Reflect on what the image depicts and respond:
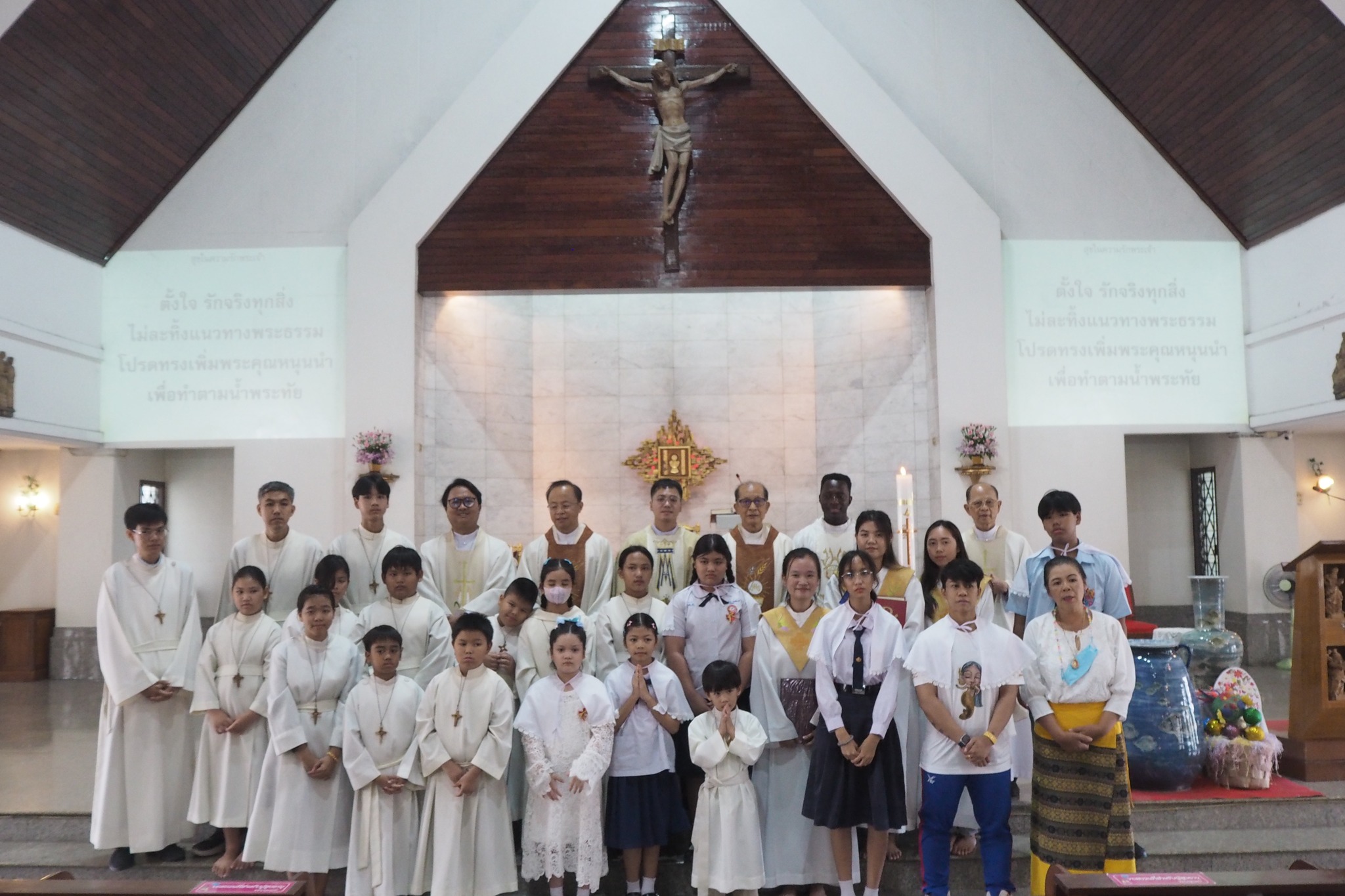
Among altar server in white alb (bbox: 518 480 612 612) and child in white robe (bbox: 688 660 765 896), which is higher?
altar server in white alb (bbox: 518 480 612 612)

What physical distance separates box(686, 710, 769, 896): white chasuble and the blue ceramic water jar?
7.80 ft

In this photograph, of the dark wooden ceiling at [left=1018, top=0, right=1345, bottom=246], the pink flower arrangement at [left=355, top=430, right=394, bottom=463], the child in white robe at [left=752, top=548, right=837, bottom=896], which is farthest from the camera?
the pink flower arrangement at [left=355, top=430, right=394, bottom=463]

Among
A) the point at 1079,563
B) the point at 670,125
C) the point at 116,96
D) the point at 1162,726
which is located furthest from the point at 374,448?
the point at 1162,726

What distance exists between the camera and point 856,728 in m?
4.38

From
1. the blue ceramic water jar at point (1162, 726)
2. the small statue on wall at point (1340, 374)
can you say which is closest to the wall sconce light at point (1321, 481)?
the small statue on wall at point (1340, 374)

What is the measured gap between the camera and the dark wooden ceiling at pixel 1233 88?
26.7 feet

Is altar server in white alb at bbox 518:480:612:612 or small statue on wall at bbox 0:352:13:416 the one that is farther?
small statue on wall at bbox 0:352:13:416

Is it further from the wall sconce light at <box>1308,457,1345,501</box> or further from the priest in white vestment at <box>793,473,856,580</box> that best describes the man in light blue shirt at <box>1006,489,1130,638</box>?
the wall sconce light at <box>1308,457,1345,501</box>

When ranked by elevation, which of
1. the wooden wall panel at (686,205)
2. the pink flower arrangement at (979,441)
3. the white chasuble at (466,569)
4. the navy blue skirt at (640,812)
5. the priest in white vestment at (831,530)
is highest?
the wooden wall panel at (686,205)

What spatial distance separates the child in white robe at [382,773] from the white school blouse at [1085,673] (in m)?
2.69

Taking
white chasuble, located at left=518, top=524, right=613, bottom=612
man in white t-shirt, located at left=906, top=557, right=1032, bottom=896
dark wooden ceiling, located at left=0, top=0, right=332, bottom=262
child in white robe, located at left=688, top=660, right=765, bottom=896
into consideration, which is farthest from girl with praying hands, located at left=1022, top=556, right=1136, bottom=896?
dark wooden ceiling, located at left=0, top=0, right=332, bottom=262

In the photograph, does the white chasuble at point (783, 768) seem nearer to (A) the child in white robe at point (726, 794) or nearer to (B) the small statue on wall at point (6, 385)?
(A) the child in white robe at point (726, 794)

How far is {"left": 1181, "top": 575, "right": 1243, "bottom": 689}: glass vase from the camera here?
612 centimetres

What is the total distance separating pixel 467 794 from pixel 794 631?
1.63m
